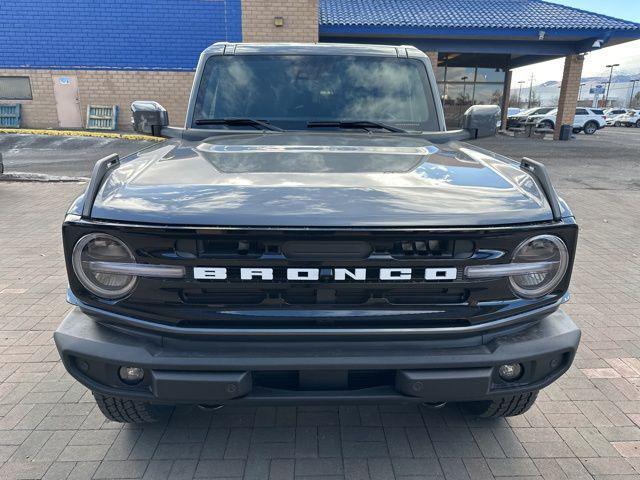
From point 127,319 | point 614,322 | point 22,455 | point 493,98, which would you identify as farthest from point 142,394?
point 493,98

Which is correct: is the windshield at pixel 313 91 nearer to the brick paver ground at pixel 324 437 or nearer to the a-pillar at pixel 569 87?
the brick paver ground at pixel 324 437

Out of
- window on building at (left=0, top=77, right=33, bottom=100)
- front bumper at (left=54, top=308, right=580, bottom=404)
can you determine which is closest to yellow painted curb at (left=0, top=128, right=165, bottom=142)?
window on building at (left=0, top=77, right=33, bottom=100)

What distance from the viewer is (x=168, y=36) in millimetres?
17547

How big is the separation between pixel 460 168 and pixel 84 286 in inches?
70.7

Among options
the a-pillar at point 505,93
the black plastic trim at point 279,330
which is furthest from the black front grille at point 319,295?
the a-pillar at point 505,93

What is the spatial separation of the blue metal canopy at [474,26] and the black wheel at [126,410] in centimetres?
1731

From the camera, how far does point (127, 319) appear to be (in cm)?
191

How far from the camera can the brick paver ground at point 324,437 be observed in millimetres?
2359

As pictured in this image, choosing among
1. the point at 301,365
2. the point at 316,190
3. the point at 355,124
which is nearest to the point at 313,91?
the point at 355,124

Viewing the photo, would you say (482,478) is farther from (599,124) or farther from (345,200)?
(599,124)

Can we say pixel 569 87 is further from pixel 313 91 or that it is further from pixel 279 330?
pixel 279 330

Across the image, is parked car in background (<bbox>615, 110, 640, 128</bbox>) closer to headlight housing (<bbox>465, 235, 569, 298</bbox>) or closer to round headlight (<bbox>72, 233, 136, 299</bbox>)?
headlight housing (<bbox>465, 235, 569, 298</bbox>)

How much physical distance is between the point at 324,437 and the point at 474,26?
18931 mm

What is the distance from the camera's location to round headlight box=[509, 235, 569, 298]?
6.43 feet
